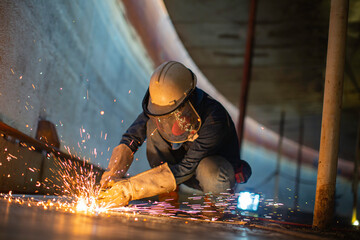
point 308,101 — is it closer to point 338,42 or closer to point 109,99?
point 109,99

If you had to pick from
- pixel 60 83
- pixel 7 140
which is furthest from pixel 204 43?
pixel 7 140

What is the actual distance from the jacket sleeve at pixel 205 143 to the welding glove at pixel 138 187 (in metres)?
0.10

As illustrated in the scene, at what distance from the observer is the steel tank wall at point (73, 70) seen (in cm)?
263

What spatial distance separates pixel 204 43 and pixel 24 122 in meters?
5.22

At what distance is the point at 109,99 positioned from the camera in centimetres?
482

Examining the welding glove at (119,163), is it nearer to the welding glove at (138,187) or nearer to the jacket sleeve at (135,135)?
the jacket sleeve at (135,135)

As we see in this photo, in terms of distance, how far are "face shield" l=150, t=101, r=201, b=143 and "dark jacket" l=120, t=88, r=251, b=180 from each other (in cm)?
6

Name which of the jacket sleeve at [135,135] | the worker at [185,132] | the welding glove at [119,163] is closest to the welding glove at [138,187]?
the worker at [185,132]

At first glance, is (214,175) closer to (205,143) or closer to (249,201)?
(205,143)

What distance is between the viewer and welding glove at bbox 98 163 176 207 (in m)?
2.10

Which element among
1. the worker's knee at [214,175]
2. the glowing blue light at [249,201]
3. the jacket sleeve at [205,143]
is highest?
the jacket sleeve at [205,143]

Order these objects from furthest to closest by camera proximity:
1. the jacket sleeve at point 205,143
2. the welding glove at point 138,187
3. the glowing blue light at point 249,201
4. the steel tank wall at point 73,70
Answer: the glowing blue light at point 249,201 → the steel tank wall at point 73,70 → the jacket sleeve at point 205,143 → the welding glove at point 138,187

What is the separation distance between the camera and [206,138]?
2.46 meters

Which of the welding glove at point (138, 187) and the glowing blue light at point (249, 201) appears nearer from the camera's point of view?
the welding glove at point (138, 187)
